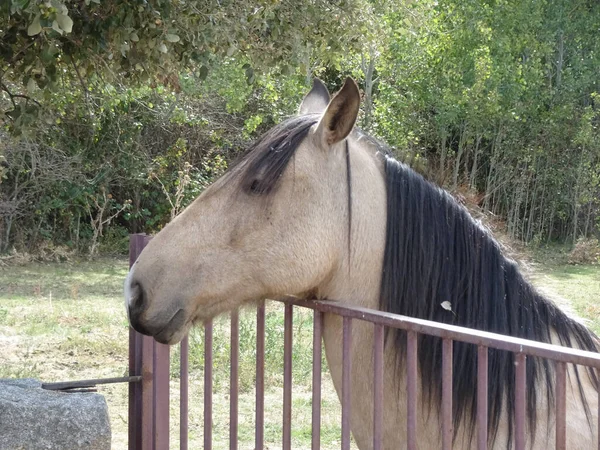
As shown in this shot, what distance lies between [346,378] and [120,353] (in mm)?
4926

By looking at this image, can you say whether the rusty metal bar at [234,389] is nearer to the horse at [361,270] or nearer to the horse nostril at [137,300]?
the horse at [361,270]

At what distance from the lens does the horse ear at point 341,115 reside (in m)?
1.95

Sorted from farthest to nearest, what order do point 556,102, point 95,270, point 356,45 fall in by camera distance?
1. point 556,102
2. point 95,270
3. point 356,45

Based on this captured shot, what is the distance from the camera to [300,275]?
6.74 feet

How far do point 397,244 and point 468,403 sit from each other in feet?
1.66

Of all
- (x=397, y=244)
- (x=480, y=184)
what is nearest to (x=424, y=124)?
(x=480, y=184)

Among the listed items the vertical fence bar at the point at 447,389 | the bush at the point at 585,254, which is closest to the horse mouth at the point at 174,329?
the vertical fence bar at the point at 447,389

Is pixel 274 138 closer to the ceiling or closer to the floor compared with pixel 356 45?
closer to the floor

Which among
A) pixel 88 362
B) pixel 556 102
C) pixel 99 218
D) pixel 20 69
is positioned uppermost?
pixel 556 102

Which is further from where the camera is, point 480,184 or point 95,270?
point 480,184

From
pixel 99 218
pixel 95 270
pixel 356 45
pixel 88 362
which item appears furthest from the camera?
pixel 99 218

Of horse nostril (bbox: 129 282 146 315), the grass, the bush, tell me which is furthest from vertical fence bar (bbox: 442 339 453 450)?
the bush

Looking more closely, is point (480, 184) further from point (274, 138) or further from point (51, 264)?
point (274, 138)

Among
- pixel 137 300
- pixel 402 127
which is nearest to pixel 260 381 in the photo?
pixel 137 300
